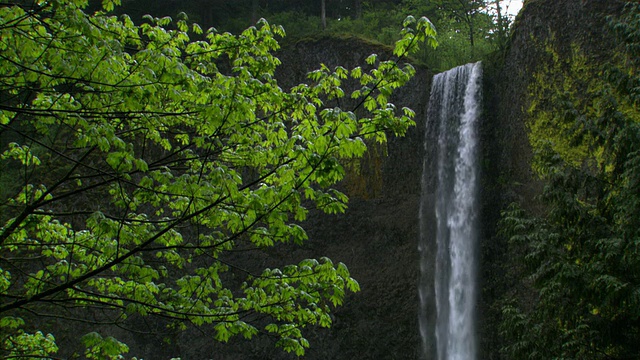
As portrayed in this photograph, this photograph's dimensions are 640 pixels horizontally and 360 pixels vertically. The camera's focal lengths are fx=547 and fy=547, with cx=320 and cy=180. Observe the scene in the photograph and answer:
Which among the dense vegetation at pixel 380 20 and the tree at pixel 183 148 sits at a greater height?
the dense vegetation at pixel 380 20

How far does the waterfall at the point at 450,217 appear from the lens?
18703 mm

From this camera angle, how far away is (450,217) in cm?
1978

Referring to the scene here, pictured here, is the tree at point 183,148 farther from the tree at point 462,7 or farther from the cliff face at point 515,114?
the tree at point 462,7

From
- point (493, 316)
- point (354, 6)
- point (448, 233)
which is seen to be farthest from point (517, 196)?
point (354, 6)

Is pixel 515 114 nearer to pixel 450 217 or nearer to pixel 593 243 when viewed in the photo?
pixel 450 217

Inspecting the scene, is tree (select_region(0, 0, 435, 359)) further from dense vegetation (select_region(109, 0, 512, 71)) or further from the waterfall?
dense vegetation (select_region(109, 0, 512, 71))

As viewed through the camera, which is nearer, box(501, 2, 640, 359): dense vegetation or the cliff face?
box(501, 2, 640, 359): dense vegetation

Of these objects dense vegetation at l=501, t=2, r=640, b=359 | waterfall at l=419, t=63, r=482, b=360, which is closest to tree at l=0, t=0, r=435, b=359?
dense vegetation at l=501, t=2, r=640, b=359

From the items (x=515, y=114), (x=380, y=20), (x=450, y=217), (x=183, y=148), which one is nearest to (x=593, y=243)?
(x=183, y=148)

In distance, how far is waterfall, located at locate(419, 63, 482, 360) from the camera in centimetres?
1870

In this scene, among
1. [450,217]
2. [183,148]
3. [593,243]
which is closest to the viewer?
[183,148]

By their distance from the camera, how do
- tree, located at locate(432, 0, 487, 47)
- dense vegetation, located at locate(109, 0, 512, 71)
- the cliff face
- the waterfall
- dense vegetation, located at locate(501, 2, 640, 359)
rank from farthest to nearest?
1. tree, located at locate(432, 0, 487, 47)
2. dense vegetation, located at locate(109, 0, 512, 71)
3. the waterfall
4. the cliff face
5. dense vegetation, located at locate(501, 2, 640, 359)

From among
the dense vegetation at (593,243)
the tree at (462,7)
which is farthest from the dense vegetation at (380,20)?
the dense vegetation at (593,243)

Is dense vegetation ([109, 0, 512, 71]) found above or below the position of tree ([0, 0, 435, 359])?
above
